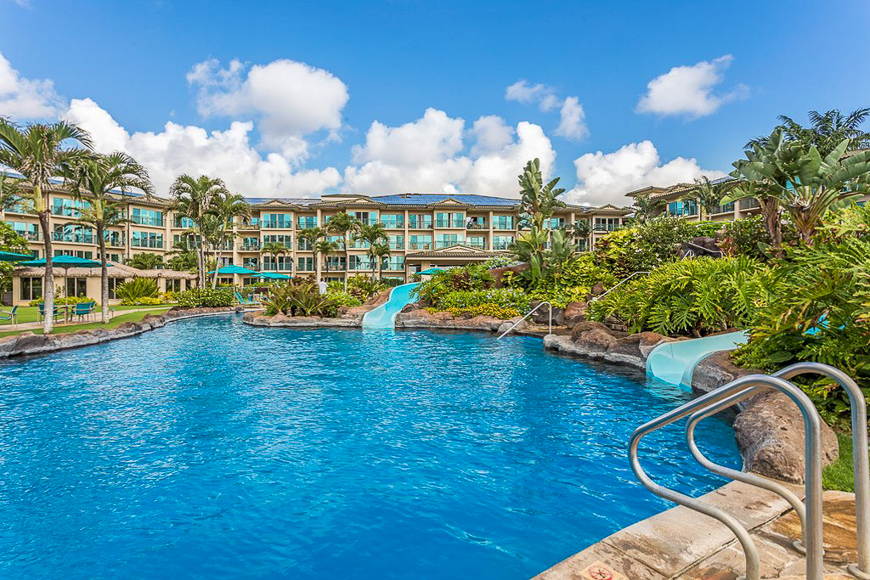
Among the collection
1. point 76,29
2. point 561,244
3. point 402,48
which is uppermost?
point 402,48

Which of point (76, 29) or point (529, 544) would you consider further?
point (76, 29)

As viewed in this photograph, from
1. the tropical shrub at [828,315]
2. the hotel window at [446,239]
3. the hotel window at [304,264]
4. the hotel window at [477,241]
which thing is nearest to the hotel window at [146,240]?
the hotel window at [304,264]

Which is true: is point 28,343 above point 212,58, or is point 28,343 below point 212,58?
below

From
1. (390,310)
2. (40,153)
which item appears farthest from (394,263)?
(40,153)

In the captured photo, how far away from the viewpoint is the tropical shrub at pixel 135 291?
33031mm

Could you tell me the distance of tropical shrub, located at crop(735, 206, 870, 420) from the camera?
5.13 m

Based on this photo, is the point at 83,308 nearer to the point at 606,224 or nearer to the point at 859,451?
the point at 859,451

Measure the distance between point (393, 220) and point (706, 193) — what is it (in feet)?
98.3

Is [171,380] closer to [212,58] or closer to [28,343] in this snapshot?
[28,343]

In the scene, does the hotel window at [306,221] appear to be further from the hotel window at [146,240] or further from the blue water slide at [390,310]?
the blue water slide at [390,310]

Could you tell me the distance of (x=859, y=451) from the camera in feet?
6.15

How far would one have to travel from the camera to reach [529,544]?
388 centimetres

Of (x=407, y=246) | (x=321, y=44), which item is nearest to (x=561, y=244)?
(x=321, y=44)

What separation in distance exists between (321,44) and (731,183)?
118 feet
